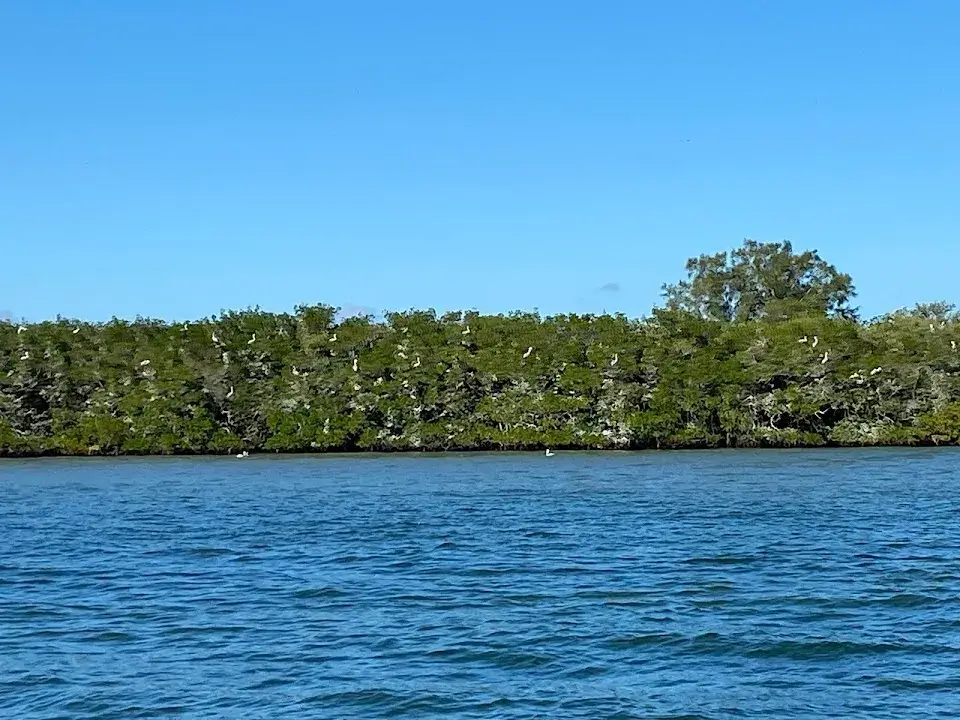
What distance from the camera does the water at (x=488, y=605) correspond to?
1953 cm

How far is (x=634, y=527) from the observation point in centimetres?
4038

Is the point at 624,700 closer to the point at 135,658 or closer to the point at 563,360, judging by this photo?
the point at 135,658

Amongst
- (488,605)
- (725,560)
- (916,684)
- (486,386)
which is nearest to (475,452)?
(486,386)

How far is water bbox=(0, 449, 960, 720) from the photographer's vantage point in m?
19.5

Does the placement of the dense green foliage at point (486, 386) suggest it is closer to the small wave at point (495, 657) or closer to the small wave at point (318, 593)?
the small wave at point (318, 593)

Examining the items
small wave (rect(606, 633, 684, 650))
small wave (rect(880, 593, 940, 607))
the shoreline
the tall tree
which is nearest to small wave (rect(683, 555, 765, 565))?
small wave (rect(880, 593, 940, 607))

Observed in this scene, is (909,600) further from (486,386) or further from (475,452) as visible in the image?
(486,386)

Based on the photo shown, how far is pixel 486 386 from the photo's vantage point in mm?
91312

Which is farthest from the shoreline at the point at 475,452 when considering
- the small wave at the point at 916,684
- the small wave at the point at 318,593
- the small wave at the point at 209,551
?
the small wave at the point at 916,684

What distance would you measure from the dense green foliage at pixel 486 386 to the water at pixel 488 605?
35417 millimetres

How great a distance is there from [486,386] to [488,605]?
64530 mm

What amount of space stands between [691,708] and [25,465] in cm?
7037

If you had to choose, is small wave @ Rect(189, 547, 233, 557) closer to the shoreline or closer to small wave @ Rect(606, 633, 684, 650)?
small wave @ Rect(606, 633, 684, 650)

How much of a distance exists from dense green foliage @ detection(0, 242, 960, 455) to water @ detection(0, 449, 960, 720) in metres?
35.4
